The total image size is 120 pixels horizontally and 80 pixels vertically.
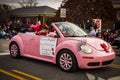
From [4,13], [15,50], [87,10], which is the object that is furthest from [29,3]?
[15,50]

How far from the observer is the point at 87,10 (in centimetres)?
3183

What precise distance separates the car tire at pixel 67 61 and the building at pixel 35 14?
145 ft

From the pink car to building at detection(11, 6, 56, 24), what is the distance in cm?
4314

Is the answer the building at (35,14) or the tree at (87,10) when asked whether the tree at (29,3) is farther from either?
the tree at (87,10)

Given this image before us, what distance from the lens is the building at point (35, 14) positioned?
177ft

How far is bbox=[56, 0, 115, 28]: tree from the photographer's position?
104ft

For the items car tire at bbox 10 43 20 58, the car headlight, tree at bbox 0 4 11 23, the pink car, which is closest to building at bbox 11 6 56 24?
tree at bbox 0 4 11 23

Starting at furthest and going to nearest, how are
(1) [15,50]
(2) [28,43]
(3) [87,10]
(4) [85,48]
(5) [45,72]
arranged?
(3) [87,10] → (1) [15,50] → (2) [28,43] → (5) [45,72] → (4) [85,48]

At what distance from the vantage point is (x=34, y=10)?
57.2 meters

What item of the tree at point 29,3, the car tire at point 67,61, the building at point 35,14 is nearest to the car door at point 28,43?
the car tire at point 67,61

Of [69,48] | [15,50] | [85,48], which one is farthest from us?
[15,50]

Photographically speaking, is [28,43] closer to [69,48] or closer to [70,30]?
[70,30]

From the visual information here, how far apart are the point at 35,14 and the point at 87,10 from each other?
25.1 metres

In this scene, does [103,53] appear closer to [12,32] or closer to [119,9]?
[12,32]
